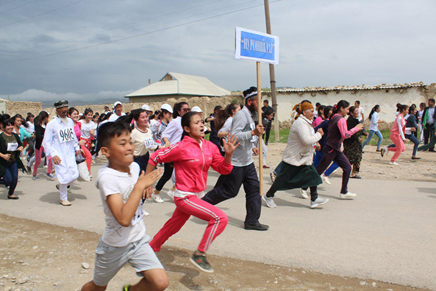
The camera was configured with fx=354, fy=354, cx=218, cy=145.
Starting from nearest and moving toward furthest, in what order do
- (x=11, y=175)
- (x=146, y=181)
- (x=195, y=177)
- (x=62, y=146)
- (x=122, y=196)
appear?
(x=146, y=181) → (x=122, y=196) → (x=195, y=177) → (x=62, y=146) → (x=11, y=175)

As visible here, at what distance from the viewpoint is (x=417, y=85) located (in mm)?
17641

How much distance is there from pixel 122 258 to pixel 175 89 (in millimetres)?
39167

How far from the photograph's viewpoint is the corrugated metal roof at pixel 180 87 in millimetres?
40713

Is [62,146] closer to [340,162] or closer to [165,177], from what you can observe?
[165,177]

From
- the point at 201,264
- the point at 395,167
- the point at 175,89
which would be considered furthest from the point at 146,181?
the point at 175,89

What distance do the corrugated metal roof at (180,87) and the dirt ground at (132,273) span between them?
116 feet

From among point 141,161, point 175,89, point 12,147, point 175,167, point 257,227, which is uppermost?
point 175,89

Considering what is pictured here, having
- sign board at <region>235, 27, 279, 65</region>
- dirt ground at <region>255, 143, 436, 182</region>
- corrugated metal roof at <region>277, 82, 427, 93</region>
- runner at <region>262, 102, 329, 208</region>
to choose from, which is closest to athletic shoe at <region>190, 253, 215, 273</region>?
runner at <region>262, 102, 329, 208</region>

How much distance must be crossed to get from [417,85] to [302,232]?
1607 centimetres

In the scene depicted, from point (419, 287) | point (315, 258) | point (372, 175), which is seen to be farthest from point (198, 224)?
point (372, 175)

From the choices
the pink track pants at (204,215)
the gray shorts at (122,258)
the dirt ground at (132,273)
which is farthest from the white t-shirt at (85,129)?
the gray shorts at (122,258)

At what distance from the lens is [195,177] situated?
3.63 metres

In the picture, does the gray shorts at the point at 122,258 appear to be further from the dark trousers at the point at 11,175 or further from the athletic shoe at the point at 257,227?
the dark trousers at the point at 11,175

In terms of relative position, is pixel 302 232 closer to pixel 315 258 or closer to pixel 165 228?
pixel 315 258
